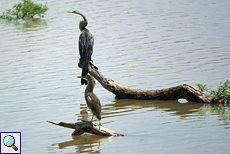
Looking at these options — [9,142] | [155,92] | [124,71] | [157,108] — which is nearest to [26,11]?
[124,71]

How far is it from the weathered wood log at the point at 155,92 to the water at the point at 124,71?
0.50ft

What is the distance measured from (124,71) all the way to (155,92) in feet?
10.2

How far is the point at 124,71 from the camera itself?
15516 mm

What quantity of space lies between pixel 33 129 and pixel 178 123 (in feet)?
8.69

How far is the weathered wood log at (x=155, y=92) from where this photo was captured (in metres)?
12.0

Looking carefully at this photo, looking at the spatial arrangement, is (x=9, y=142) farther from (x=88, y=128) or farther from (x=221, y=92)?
(x=221, y=92)

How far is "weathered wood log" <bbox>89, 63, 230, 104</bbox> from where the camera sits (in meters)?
12.0

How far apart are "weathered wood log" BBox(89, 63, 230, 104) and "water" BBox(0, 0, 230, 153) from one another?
15 cm

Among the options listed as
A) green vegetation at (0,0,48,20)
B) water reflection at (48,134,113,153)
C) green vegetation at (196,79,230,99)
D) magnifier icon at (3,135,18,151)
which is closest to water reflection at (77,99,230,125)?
green vegetation at (196,79,230,99)

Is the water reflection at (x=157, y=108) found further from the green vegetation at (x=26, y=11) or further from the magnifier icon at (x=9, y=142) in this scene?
the green vegetation at (x=26, y=11)

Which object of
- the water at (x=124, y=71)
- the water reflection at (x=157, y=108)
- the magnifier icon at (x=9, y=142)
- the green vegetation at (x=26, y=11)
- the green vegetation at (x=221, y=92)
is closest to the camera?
the magnifier icon at (x=9, y=142)

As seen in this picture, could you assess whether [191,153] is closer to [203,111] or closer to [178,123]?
[178,123]

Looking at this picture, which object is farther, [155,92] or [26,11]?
[26,11]

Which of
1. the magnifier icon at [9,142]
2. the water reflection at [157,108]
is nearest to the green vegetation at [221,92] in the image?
the water reflection at [157,108]
